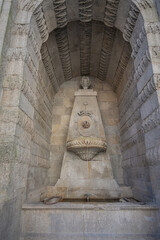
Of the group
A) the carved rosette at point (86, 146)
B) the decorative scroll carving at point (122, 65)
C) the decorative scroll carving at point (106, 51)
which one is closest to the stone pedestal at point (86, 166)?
the carved rosette at point (86, 146)

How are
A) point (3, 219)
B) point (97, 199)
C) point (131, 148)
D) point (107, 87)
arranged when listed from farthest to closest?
1. point (107, 87)
2. point (131, 148)
3. point (97, 199)
4. point (3, 219)

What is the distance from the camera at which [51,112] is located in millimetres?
6820

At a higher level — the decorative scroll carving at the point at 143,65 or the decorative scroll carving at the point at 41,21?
the decorative scroll carving at the point at 41,21

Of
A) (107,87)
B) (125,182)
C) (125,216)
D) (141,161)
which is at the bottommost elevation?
(125,216)

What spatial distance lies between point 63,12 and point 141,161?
4.35 meters

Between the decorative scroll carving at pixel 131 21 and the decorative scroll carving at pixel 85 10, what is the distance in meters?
1.14

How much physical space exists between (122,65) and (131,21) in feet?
5.57

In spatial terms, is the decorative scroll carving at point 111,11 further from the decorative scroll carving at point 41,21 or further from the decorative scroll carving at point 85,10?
the decorative scroll carving at point 41,21

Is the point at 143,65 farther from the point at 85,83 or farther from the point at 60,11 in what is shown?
the point at 85,83

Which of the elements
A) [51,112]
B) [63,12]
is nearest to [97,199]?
[51,112]

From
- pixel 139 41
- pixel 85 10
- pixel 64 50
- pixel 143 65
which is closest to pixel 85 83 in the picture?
pixel 64 50

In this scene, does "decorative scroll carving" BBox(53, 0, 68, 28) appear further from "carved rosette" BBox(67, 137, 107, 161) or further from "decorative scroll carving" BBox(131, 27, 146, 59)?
"carved rosette" BBox(67, 137, 107, 161)

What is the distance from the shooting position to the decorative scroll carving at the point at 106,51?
5281 millimetres

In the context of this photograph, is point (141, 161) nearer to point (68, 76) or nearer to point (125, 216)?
point (125, 216)
